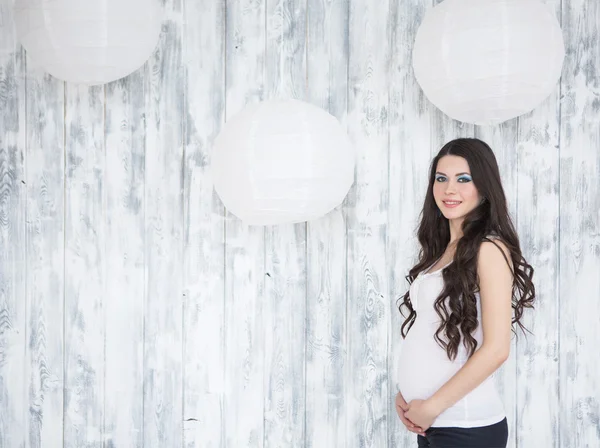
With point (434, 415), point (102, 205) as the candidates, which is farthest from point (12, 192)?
point (434, 415)

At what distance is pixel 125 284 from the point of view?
1.97 m

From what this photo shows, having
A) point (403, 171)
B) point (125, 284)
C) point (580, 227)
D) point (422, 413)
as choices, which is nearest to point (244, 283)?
point (125, 284)

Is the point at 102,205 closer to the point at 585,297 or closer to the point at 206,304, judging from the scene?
the point at 206,304

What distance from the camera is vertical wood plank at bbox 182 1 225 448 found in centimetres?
197

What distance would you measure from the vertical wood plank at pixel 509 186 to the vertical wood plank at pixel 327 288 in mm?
500

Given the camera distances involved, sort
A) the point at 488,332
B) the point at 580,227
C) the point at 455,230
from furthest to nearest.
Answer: the point at 580,227 → the point at 455,230 → the point at 488,332

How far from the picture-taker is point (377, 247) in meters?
1.96

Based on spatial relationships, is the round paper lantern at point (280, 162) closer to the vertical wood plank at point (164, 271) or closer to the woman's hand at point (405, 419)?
the vertical wood plank at point (164, 271)

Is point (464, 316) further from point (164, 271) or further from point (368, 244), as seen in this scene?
point (164, 271)

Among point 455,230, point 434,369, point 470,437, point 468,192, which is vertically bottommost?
point 470,437

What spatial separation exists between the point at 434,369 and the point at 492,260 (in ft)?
1.02

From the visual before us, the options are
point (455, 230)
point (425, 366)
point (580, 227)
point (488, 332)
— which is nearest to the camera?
point (488, 332)

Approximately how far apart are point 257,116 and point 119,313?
85 centimetres

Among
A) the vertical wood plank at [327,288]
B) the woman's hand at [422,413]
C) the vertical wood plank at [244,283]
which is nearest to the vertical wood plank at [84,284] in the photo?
the vertical wood plank at [244,283]
